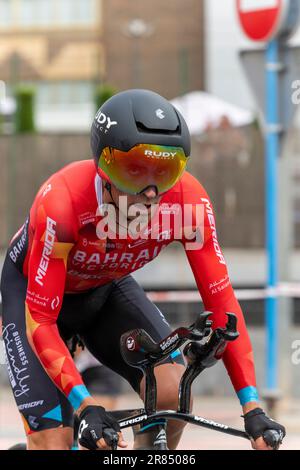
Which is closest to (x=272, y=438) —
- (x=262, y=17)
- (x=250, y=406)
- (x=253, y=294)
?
(x=250, y=406)

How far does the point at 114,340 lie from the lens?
13.9ft

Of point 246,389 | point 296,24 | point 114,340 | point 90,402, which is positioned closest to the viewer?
point 90,402

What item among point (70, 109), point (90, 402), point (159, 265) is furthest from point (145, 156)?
point (70, 109)

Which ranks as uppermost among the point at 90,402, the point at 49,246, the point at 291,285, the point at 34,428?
the point at 49,246

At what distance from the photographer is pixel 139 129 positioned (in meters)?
3.51

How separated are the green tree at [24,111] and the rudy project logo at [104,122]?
995cm

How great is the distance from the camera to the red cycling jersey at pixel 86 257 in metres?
3.66

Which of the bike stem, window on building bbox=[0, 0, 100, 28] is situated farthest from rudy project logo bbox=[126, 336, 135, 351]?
window on building bbox=[0, 0, 100, 28]

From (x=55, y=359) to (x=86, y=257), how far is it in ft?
1.54

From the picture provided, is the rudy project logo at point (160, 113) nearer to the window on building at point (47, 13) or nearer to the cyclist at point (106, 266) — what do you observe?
the cyclist at point (106, 266)

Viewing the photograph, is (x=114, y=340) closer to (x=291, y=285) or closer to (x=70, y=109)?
(x=291, y=285)

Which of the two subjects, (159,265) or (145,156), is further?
(159,265)

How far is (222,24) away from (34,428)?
15.8 meters

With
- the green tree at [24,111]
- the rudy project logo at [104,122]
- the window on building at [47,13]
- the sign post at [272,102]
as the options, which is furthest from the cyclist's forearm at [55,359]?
the window on building at [47,13]
